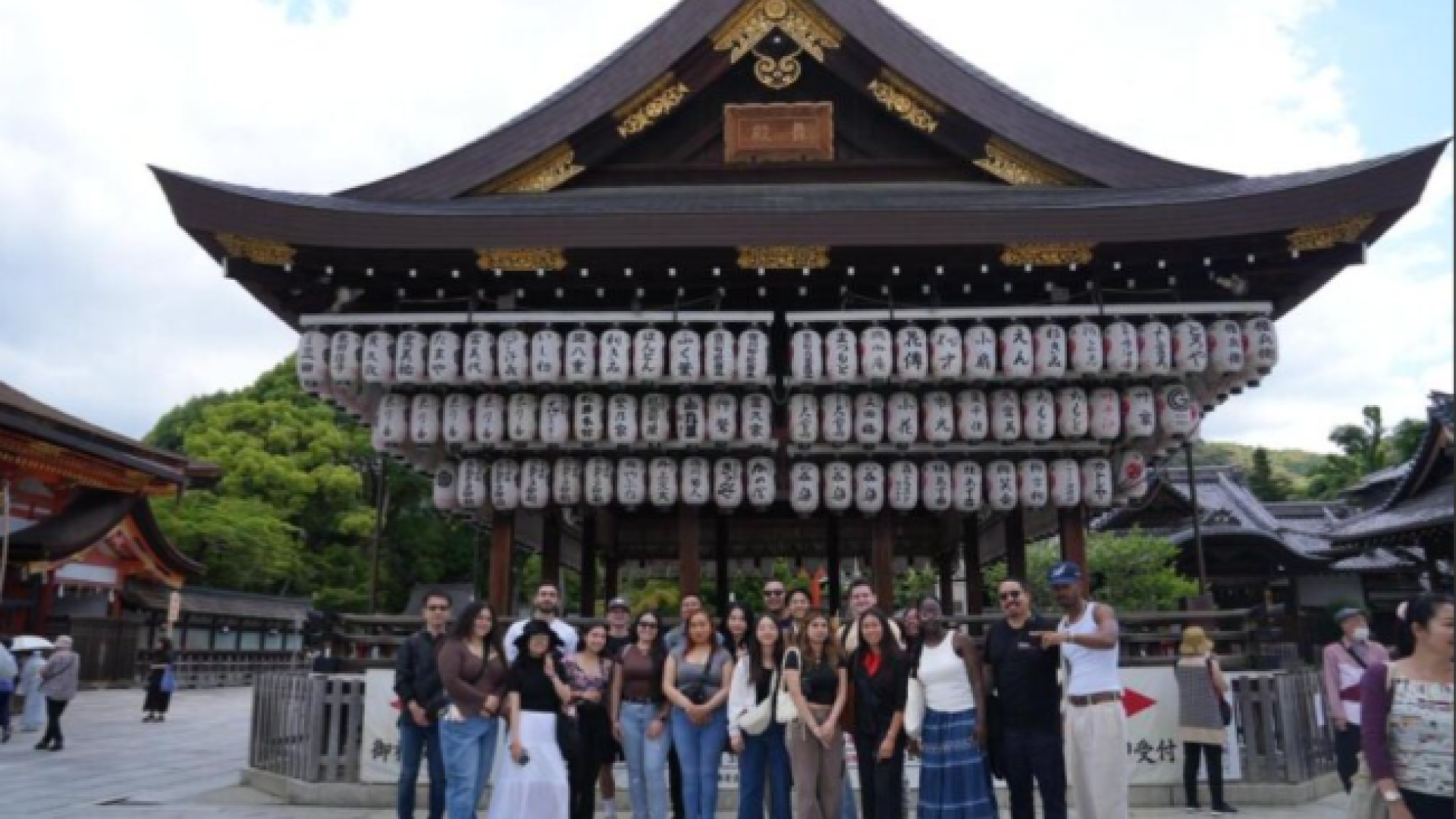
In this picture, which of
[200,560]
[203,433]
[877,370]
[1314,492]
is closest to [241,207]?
[877,370]

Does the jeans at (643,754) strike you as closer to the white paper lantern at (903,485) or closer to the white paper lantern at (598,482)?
the white paper lantern at (598,482)

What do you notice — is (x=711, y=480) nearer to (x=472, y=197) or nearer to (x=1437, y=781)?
(x=472, y=197)

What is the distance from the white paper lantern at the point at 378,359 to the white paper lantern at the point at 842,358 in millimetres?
5011

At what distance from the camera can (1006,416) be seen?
1150cm

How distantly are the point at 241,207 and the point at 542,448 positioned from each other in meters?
4.26

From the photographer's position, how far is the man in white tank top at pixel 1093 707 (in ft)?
22.7

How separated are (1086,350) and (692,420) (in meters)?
4.51

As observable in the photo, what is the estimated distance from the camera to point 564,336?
39.0 feet

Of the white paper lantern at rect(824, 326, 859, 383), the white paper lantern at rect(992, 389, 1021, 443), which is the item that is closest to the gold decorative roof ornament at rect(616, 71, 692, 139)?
the white paper lantern at rect(824, 326, 859, 383)

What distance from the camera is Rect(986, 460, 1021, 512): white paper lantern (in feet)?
38.5

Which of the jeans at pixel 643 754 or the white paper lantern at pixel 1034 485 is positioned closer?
the jeans at pixel 643 754

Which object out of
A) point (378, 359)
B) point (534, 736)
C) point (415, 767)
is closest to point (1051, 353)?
point (534, 736)

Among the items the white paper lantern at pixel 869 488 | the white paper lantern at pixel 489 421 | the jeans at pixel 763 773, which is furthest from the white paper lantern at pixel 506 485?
the jeans at pixel 763 773

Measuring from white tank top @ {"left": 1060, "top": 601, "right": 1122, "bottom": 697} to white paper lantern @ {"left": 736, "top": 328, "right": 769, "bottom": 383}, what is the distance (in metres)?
5.09
